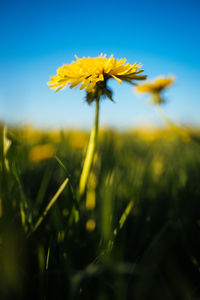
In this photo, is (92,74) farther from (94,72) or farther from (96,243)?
(96,243)

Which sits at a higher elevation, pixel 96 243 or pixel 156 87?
pixel 156 87

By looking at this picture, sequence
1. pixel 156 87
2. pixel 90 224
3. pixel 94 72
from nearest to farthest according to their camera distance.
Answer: pixel 94 72 < pixel 90 224 < pixel 156 87

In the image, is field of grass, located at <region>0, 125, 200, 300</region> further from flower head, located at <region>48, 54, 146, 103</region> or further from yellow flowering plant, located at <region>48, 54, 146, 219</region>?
flower head, located at <region>48, 54, 146, 103</region>

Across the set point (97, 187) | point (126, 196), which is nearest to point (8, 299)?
point (97, 187)

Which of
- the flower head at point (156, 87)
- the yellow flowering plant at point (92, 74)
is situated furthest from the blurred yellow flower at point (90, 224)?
the flower head at point (156, 87)

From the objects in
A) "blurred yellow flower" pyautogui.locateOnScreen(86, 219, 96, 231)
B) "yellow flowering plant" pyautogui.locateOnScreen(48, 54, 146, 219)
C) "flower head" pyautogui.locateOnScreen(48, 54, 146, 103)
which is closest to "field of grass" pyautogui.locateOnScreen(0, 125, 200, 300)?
"blurred yellow flower" pyautogui.locateOnScreen(86, 219, 96, 231)

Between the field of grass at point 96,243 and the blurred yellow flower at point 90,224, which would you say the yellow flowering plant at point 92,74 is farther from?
the blurred yellow flower at point 90,224

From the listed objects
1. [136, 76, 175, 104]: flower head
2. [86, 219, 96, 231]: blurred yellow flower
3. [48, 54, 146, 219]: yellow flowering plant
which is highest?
[136, 76, 175, 104]: flower head

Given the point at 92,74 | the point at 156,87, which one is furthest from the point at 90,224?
the point at 156,87
